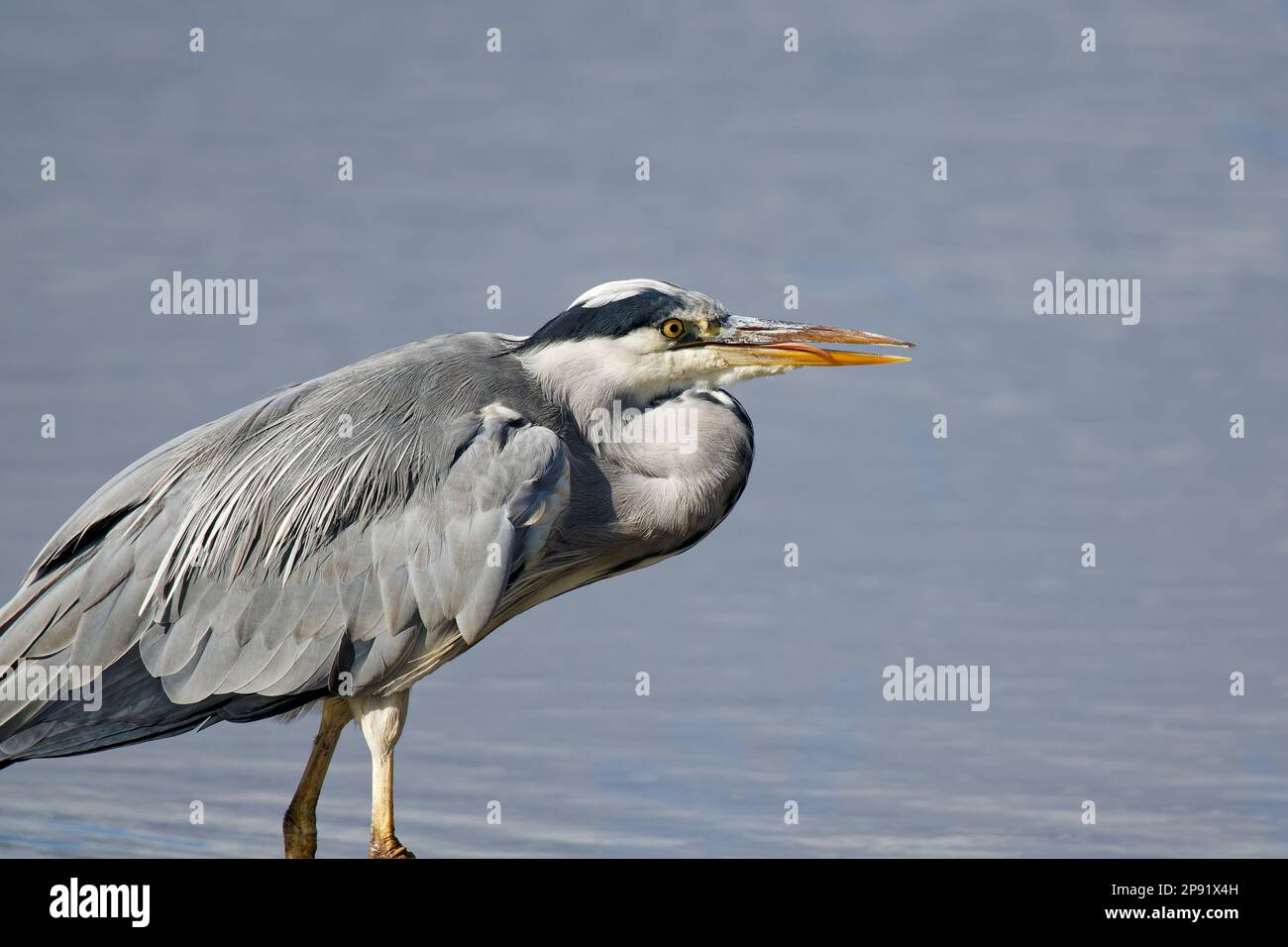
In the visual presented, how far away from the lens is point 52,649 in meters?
5.18

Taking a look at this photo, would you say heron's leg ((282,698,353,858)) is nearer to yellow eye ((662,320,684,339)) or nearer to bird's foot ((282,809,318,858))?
bird's foot ((282,809,318,858))

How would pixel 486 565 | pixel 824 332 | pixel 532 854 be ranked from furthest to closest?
pixel 532 854 < pixel 824 332 < pixel 486 565

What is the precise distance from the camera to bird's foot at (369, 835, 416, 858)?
514 centimetres

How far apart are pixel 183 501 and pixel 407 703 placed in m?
0.82

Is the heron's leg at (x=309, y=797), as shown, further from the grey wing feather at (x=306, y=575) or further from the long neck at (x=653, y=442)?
the long neck at (x=653, y=442)

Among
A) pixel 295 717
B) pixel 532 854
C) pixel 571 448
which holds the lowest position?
pixel 532 854

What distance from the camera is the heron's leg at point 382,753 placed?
5168 millimetres

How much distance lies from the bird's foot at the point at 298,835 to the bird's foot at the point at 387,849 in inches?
15.4

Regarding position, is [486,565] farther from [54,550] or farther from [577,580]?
[54,550]

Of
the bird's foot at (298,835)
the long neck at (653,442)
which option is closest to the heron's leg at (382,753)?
the bird's foot at (298,835)

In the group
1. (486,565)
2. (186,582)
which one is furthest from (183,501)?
(486,565)

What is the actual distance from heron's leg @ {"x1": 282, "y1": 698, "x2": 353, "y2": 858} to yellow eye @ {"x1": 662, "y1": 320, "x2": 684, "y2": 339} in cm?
139

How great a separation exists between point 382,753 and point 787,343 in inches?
61.3

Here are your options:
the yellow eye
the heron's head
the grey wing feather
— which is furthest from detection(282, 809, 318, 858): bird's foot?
the yellow eye
